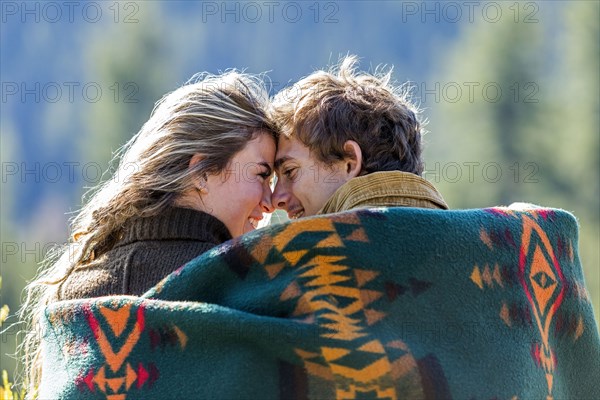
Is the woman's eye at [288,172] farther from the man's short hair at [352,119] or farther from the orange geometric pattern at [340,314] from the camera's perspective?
the orange geometric pattern at [340,314]

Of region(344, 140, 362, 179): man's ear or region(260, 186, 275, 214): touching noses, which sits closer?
region(344, 140, 362, 179): man's ear

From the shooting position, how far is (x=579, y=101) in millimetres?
26359

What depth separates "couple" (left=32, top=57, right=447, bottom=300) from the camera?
118 inches

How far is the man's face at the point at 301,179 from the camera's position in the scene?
336cm

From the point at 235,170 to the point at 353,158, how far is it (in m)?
0.41

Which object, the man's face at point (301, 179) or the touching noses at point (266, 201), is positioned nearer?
the man's face at point (301, 179)

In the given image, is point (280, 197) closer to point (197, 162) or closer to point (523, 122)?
point (197, 162)

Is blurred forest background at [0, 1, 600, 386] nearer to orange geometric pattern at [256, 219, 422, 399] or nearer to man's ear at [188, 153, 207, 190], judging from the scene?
man's ear at [188, 153, 207, 190]

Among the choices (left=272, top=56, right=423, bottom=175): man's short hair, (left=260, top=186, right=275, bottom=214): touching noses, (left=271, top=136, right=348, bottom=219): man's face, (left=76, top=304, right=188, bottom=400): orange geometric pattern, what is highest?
(left=272, top=56, right=423, bottom=175): man's short hair

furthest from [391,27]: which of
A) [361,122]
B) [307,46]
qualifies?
[361,122]

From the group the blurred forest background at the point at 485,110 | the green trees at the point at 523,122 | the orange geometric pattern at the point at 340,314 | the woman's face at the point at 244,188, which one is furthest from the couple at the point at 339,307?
the green trees at the point at 523,122

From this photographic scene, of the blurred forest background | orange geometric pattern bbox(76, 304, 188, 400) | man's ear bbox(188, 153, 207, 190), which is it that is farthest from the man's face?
the blurred forest background

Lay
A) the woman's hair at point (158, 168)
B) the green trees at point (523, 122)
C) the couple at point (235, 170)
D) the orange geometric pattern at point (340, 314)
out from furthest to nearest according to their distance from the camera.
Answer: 1. the green trees at point (523, 122)
2. the woman's hair at point (158, 168)
3. the couple at point (235, 170)
4. the orange geometric pattern at point (340, 314)

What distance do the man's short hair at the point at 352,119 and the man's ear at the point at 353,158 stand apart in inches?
0.7
